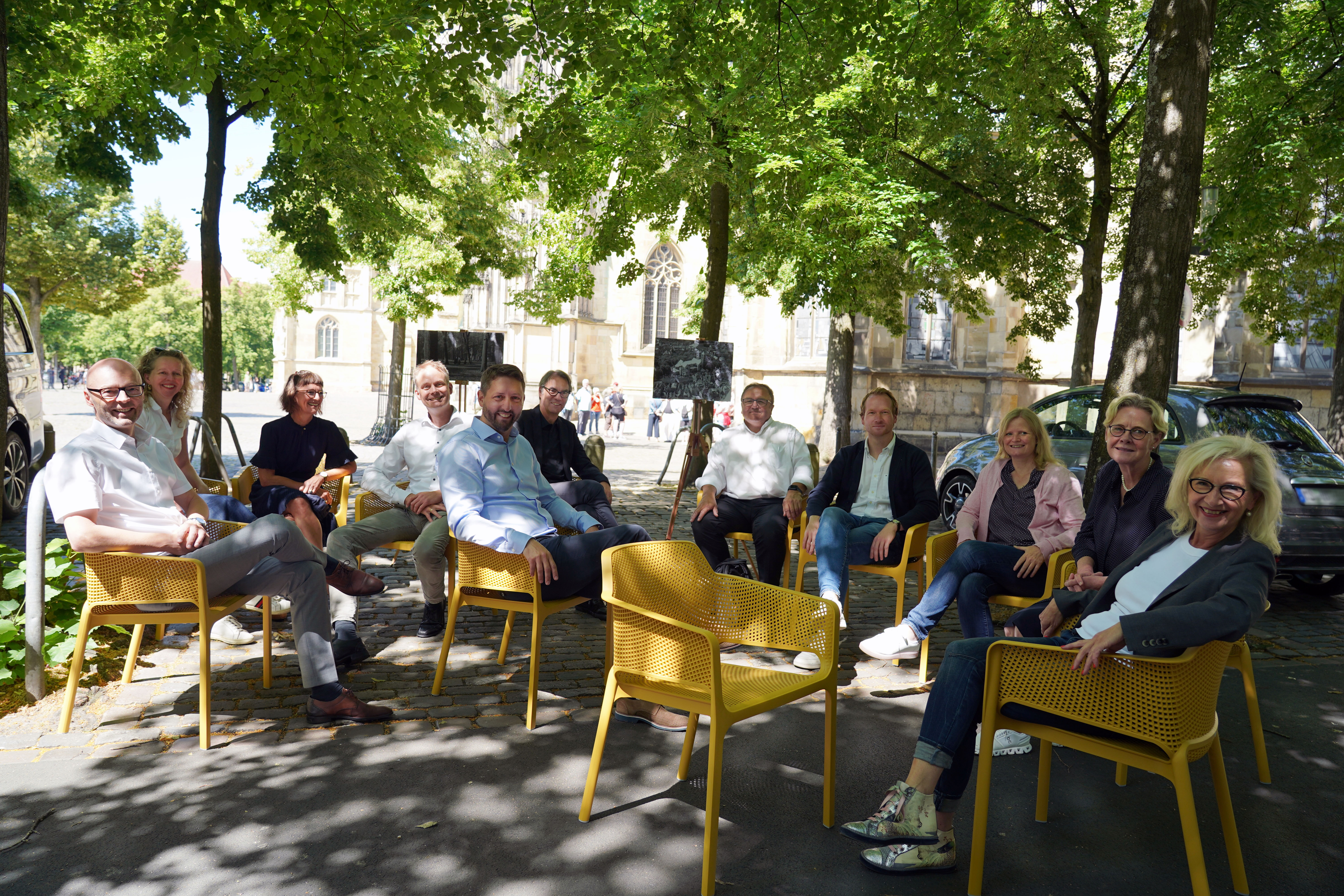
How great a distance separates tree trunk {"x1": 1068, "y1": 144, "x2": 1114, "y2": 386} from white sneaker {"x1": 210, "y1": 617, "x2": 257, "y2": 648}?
10.2 meters

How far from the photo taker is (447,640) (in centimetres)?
441

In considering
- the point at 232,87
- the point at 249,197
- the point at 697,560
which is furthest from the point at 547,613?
the point at 249,197

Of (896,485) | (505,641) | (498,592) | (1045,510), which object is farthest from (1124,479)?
(505,641)

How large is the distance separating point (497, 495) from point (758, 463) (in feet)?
7.05

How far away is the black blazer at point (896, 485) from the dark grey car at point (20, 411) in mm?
7303

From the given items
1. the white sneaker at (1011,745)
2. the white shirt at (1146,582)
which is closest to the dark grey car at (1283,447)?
the white sneaker at (1011,745)

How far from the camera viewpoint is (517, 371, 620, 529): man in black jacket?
6.52 metres

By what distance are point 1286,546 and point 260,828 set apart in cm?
664

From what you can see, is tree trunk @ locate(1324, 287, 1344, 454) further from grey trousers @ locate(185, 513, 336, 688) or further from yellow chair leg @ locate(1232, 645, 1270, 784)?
grey trousers @ locate(185, 513, 336, 688)

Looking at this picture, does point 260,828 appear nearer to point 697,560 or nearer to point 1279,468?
point 697,560

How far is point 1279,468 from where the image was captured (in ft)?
22.5

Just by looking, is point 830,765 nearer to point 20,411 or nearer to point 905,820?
point 905,820

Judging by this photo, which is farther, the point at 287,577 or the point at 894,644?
the point at 894,644

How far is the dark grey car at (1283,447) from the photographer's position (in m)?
6.53
